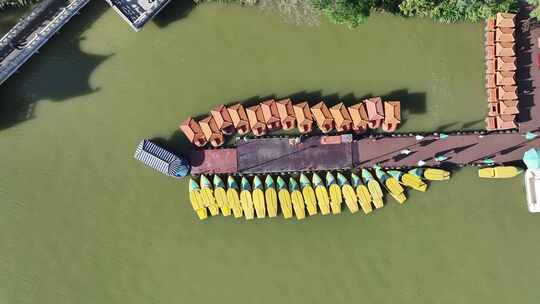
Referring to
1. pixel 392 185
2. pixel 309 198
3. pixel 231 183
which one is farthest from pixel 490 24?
pixel 231 183

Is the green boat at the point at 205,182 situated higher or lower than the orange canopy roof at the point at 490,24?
lower

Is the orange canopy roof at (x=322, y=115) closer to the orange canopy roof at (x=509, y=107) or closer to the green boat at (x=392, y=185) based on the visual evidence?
the green boat at (x=392, y=185)

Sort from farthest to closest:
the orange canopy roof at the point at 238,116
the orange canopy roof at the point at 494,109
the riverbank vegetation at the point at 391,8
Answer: the orange canopy roof at the point at 494,109 < the orange canopy roof at the point at 238,116 < the riverbank vegetation at the point at 391,8

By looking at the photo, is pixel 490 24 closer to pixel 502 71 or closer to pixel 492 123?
pixel 502 71

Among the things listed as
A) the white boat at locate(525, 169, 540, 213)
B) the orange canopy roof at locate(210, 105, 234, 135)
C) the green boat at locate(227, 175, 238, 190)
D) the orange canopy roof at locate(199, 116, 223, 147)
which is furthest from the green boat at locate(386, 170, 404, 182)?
the orange canopy roof at locate(199, 116, 223, 147)

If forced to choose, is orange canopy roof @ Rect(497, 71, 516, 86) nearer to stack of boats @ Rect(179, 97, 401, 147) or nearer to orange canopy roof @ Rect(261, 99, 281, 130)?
stack of boats @ Rect(179, 97, 401, 147)

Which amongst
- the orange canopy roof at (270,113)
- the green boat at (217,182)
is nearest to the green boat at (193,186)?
the green boat at (217,182)
